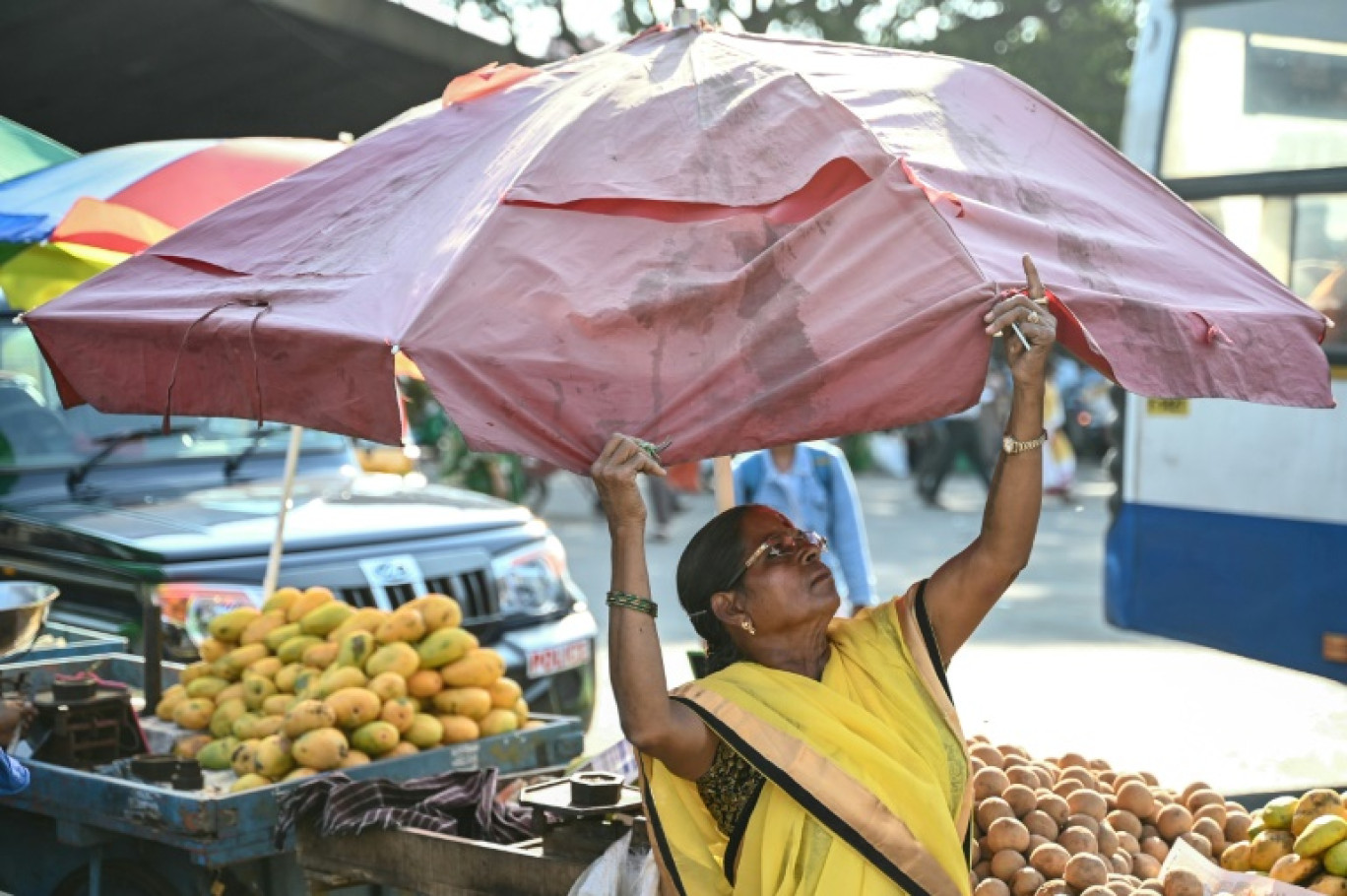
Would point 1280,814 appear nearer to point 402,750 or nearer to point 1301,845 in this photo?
point 1301,845

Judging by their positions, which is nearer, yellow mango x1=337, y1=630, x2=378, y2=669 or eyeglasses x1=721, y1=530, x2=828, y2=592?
eyeglasses x1=721, y1=530, x2=828, y2=592

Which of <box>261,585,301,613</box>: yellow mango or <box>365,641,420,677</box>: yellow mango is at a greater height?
<box>261,585,301,613</box>: yellow mango

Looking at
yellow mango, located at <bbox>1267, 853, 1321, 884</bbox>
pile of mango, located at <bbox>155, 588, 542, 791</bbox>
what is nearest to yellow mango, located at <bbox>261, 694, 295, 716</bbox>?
pile of mango, located at <bbox>155, 588, 542, 791</bbox>

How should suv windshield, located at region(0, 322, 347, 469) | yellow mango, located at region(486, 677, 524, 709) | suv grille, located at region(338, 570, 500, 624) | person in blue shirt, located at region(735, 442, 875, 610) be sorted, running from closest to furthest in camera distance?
yellow mango, located at region(486, 677, 524, 709) < person in blue shirt, located at region(735, 442, 875, 610) < suv grille, located at region(338, 570, 500, 624) < suv windshield, located at region(0, 322, 347, 469)

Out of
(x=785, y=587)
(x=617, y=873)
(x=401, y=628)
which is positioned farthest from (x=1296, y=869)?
(x=401, y=628)

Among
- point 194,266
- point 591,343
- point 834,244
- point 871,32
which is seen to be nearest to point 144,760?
point 194,266

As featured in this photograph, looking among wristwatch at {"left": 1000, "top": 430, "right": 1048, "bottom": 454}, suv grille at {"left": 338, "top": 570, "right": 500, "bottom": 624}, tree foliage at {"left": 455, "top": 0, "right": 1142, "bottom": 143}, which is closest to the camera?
wristwatch at {"left": 1000, "top": 430, "right": 1048, "bottom": 454}

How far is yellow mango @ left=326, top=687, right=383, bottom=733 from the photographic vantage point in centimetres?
455

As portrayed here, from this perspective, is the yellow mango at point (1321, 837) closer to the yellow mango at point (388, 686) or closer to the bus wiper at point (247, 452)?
the yellow mango at point (388, 686)

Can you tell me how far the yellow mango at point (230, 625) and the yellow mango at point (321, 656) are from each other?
1.25 feet

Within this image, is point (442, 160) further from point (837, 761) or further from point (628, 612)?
point (837, 761)

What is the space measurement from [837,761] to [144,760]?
234 centimetres

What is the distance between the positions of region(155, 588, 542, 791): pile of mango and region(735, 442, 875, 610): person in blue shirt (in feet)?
5.27

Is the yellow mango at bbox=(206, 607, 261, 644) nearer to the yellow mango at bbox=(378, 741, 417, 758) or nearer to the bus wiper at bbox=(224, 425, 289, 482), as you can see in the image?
the yellow mango at bbox=(378, 741, 417, 758)
